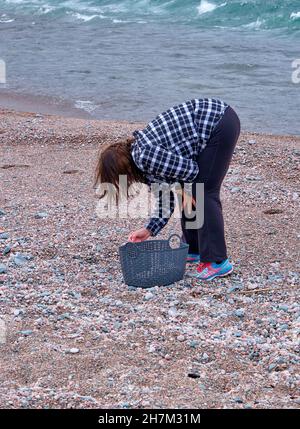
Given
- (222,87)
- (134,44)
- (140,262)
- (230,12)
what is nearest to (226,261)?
(140,262)

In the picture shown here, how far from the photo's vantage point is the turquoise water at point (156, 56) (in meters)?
12.2

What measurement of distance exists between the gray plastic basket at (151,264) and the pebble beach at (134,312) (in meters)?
0.06

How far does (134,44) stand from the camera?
1709 cm

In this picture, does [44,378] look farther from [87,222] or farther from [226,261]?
[87,222]

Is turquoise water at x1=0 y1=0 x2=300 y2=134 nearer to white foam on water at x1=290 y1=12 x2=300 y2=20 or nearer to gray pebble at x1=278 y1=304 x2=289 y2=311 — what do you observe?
white foam on water at x1=290 y1=12 x2=300 y2=20

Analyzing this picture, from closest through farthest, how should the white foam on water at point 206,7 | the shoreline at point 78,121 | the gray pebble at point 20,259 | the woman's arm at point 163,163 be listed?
the woman's arm at point 163,163 < the gray pebble at point 20,259 < the shoreline at point 78,121 < the white foam on water at point 206,7

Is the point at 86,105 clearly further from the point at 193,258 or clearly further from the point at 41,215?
the point at 193,258

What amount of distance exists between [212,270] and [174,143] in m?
0.89

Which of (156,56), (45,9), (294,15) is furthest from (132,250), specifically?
(45,9)

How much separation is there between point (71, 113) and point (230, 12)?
10260mm

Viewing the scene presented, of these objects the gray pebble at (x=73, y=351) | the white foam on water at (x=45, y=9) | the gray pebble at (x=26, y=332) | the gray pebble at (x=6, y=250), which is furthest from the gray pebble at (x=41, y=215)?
the white foam on water at (x=45, y=9)

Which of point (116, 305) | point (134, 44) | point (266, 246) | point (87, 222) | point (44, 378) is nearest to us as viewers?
point (44, 378)

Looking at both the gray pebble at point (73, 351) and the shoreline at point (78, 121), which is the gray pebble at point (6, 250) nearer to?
the gray pebble at point (73, 351)

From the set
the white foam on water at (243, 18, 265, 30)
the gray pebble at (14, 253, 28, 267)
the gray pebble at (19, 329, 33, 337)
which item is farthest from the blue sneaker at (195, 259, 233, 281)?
the white foam on water at (243, 18, 265, 30)
